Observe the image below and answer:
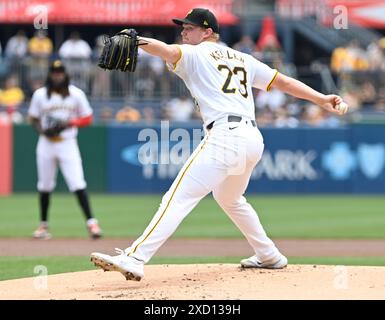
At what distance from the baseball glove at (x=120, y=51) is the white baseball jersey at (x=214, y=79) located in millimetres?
368

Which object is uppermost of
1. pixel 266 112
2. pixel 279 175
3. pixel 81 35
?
pixel 81 35

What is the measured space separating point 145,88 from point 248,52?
2.40 meters

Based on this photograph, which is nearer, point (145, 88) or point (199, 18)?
point (199, 18)

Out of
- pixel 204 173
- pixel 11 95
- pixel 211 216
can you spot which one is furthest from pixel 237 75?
pixel 11 95

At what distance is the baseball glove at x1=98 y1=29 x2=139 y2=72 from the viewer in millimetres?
6852

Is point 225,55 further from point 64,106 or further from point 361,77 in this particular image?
point 361,77

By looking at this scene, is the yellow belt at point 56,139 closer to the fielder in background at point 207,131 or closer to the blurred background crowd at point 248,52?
the fielder in background at point 207,131

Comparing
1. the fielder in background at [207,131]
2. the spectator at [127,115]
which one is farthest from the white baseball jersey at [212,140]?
the spectator at [127,115]

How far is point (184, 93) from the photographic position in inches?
829

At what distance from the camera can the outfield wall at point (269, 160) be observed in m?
19.0

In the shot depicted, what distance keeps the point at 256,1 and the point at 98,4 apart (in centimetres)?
443

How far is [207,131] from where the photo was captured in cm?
733
